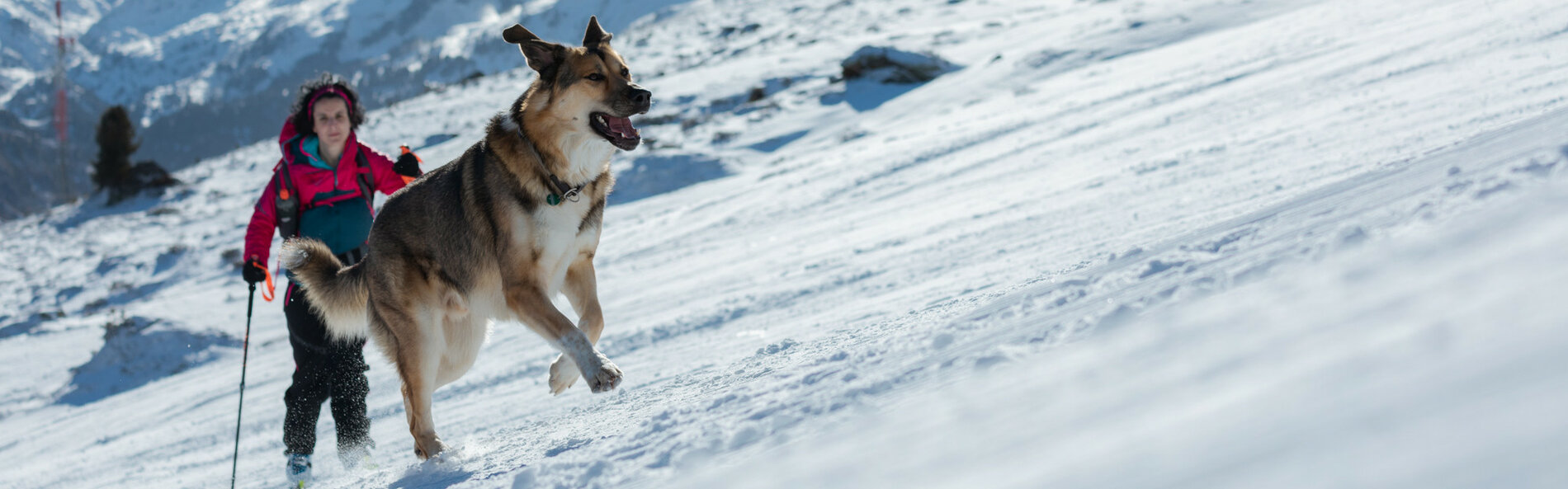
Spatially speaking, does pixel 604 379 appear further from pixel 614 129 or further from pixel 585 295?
pixel 614 129

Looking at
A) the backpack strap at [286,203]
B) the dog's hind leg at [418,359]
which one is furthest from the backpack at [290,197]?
the dog's hind leg at [418,359]

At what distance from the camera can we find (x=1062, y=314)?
2.23 m

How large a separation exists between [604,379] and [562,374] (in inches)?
17.6

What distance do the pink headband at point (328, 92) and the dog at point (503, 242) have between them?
2.28 ft

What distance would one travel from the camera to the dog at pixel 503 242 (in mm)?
3887

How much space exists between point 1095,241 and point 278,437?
5.38 metres

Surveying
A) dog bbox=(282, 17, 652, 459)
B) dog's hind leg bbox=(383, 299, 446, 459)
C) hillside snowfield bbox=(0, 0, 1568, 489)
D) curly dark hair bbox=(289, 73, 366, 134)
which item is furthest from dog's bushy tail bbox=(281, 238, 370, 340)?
hillside snowfield bbox=(0, 0, 1568, 489)

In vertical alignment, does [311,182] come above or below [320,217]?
above

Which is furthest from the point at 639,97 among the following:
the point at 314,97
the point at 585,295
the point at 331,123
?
the point at 314,97

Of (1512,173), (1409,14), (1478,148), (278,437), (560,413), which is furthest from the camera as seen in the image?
(1409,14)

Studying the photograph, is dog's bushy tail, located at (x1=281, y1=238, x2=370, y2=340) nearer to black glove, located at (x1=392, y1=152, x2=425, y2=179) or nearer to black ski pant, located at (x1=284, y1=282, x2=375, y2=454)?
black ski pant, located at (x1=284, y1=282, x2=375, y2=454)

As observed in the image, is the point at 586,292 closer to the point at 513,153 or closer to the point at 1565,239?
the point at 513,153

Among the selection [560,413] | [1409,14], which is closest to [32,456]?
[560,413]

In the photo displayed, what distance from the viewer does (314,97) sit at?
15.0ft
